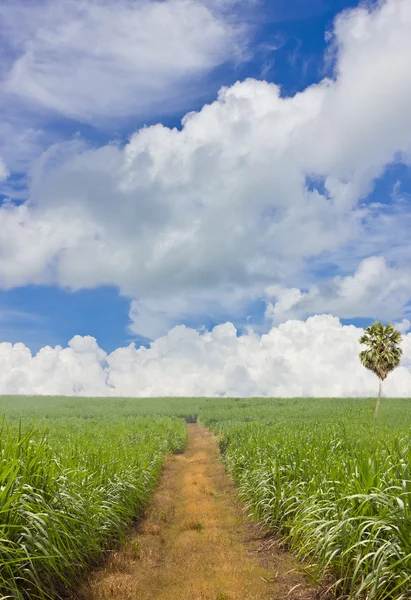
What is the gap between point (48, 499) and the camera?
22.6 ft

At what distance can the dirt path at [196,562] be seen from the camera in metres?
7.09

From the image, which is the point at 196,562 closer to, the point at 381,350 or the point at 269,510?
the point at 269,510

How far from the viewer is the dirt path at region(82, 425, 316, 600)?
709 centimetres

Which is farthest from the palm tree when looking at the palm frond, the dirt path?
the dirt path

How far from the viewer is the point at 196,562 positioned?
28.2 ft

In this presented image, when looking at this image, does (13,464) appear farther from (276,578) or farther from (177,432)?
(177,432)

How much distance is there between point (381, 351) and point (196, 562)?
49.7 metres

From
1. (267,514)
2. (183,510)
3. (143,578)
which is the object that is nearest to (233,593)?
(143,578)

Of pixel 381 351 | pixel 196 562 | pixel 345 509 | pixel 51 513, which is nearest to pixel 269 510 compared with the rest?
pixel 196 562

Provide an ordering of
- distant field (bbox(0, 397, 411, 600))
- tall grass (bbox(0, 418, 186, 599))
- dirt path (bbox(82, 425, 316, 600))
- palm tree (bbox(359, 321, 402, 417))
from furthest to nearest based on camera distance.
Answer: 1. palm tree (bbox(359, 321, 402, 417))
2. dirt path (bbox(82, 425, 316, 600))
3. tall grass (bbox(0, 418, 186, 599))
4. distant field (bbox(0, 397, 411, 600))

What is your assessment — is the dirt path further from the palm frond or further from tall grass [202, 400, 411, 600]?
the palm frond

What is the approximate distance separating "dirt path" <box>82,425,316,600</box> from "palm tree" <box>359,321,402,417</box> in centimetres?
4358

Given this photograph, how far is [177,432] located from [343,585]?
25.2 meters

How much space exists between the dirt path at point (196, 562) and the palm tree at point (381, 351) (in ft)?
143
